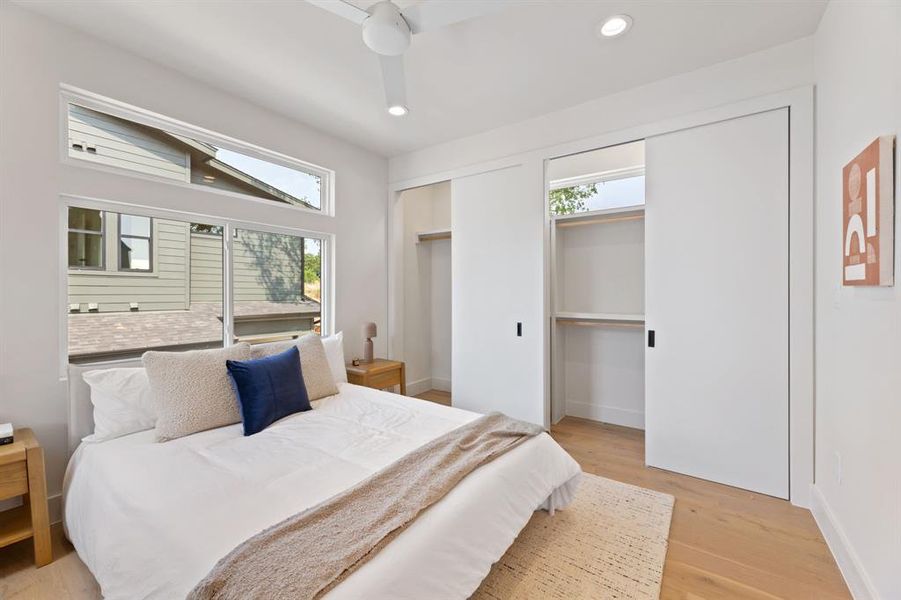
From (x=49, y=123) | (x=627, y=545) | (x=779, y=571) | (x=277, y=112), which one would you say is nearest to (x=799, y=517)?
(x=779, y=571)

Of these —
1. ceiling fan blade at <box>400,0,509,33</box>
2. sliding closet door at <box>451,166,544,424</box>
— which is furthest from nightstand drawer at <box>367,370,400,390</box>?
ceiling fan blade at <box>400,0,509,33</box>

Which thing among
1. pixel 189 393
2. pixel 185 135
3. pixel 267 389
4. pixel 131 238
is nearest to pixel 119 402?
pixel 189 393

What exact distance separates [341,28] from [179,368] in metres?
2.15

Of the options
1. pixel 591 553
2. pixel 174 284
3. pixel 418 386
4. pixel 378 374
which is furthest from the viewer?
pixel 418 386

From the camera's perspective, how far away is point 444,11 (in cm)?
170

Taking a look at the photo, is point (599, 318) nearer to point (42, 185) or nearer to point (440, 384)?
point (440, 384)

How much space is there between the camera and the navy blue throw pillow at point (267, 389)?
7.20ft

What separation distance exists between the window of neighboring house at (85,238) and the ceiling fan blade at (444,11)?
7.43 ft

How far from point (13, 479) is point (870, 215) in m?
3.84

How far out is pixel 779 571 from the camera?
1826mm

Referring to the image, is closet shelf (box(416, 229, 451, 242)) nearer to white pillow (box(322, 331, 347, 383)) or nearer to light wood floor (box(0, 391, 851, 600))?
white pillow (box(322, 331, 347, 383))

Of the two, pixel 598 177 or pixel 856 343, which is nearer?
pixel 856 343

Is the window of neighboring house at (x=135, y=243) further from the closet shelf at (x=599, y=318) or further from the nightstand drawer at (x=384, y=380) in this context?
the closet shelf at (x=599, y=318)

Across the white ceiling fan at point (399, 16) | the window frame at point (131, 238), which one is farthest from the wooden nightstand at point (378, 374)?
the white ceiling fan at point (399, 16)
